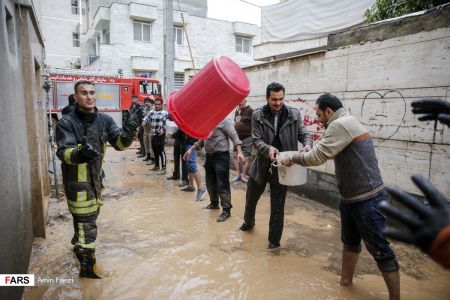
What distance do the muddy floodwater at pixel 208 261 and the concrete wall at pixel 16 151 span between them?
447mm

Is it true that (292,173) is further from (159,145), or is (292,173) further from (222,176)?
(159,145)

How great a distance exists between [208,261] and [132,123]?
5.53 feet

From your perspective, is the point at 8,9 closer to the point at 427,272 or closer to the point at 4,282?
the point at 4,282

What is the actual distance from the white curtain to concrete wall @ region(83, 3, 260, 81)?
1245 centimetres

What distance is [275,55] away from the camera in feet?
32.1

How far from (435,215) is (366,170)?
157 centimetres

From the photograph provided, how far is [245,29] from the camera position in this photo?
2395 centimetres

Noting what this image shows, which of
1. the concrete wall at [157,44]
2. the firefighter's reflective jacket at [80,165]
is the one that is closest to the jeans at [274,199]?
the firefighter's reflective jacket at [80,165]

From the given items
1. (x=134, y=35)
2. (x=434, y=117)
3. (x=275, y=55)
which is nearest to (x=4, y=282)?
(x=434, y=117)

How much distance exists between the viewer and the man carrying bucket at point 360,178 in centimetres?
246

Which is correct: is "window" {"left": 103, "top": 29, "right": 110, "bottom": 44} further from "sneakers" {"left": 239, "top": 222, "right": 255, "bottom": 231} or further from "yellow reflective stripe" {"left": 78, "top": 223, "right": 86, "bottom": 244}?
"yellow reflective stripe" {"left": 78, "top": 223, "right": 86, "bottom": 244}

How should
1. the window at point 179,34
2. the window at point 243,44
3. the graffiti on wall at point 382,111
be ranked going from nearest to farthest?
the graffiti on wall at point 382,111, the window at point 179,34, the window at point 243,44

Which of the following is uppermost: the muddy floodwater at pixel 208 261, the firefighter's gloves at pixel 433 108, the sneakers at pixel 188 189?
the firefighter's gloves at pixel 433 108

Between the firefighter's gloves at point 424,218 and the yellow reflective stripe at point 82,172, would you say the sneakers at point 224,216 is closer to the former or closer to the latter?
the yellow reflective stripe at point 82,172
